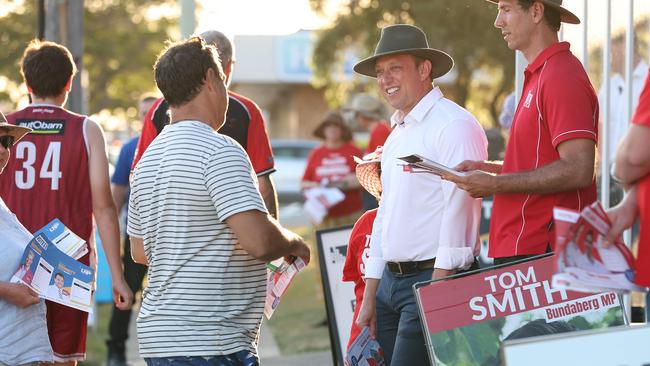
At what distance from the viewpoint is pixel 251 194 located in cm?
454

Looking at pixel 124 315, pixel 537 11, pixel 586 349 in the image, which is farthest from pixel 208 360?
pixel 124 315

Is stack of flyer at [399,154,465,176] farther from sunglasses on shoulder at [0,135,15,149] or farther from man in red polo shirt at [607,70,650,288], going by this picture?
sunglasses on shoulder at [0,135,15,149]

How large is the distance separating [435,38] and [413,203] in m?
18.2

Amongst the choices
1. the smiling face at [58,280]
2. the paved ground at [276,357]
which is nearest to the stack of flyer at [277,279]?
the smiling face at [58,280]

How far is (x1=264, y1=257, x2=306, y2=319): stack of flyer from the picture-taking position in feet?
16.8

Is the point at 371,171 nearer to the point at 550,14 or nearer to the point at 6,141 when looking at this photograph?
the point at 550,14

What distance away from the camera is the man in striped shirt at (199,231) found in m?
4.54

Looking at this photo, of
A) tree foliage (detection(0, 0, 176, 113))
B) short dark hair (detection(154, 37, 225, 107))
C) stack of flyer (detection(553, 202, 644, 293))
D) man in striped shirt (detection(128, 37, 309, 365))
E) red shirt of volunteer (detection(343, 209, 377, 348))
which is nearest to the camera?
stack of flyer (detection(553, 202, 644, 293))

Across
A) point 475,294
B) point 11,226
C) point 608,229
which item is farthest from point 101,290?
point 608,229

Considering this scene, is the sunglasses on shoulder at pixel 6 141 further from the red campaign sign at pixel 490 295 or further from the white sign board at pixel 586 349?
the white sign board at pixel 586 349

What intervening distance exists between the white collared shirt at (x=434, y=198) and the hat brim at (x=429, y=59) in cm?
17

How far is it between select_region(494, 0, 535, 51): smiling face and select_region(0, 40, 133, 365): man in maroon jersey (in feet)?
7.69

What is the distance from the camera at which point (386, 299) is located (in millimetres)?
5512

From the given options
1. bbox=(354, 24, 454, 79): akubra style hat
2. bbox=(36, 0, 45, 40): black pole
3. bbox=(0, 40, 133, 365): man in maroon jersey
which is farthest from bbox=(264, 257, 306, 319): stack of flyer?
bbox=(36, 0, 45, 40): black pole
